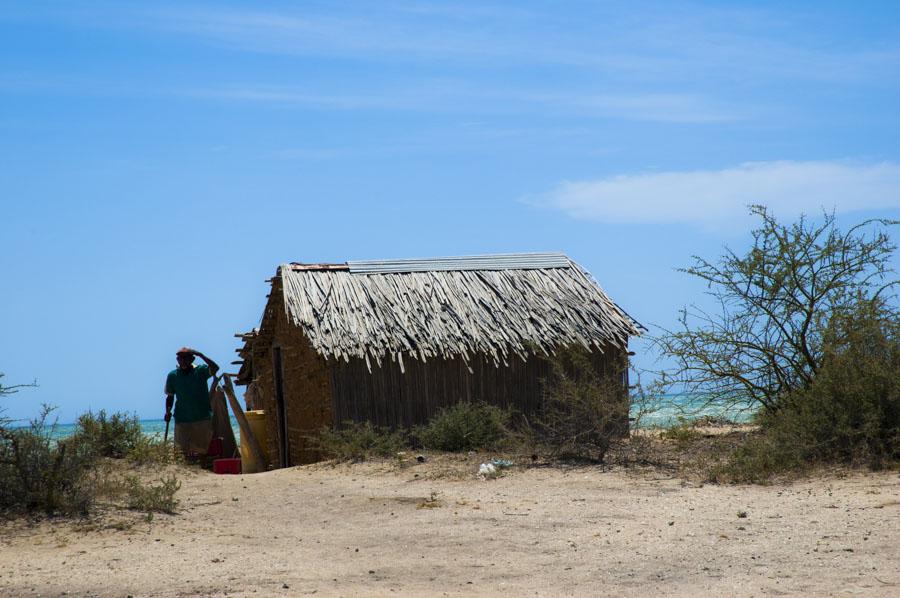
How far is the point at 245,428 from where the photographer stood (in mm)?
15430

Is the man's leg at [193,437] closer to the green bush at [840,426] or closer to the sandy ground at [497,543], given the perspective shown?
the sandy ground at [497,543]

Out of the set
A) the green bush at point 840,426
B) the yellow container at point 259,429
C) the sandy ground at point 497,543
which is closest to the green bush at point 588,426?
the sandy ground at point 497,543

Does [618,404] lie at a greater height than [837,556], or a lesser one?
greater

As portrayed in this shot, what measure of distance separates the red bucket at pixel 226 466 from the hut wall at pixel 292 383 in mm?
951

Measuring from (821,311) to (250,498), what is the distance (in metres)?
7.58

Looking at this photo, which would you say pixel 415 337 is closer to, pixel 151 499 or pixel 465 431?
pixel 465 431

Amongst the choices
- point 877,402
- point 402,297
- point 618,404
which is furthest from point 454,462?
point 877,402

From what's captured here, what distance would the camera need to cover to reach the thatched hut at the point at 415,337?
13.6 m

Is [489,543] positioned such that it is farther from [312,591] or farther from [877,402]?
[877,402]

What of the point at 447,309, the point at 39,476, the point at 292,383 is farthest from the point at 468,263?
the point at 39,476

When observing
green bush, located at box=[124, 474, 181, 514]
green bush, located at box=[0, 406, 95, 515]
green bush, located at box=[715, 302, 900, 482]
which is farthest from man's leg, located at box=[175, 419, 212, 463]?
green bush, located at box=[715, 302, 900, 482]

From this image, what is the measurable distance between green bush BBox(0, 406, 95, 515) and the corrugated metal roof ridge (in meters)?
7.49

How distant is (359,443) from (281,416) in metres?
3.71

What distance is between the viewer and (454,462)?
1145 centimetres
